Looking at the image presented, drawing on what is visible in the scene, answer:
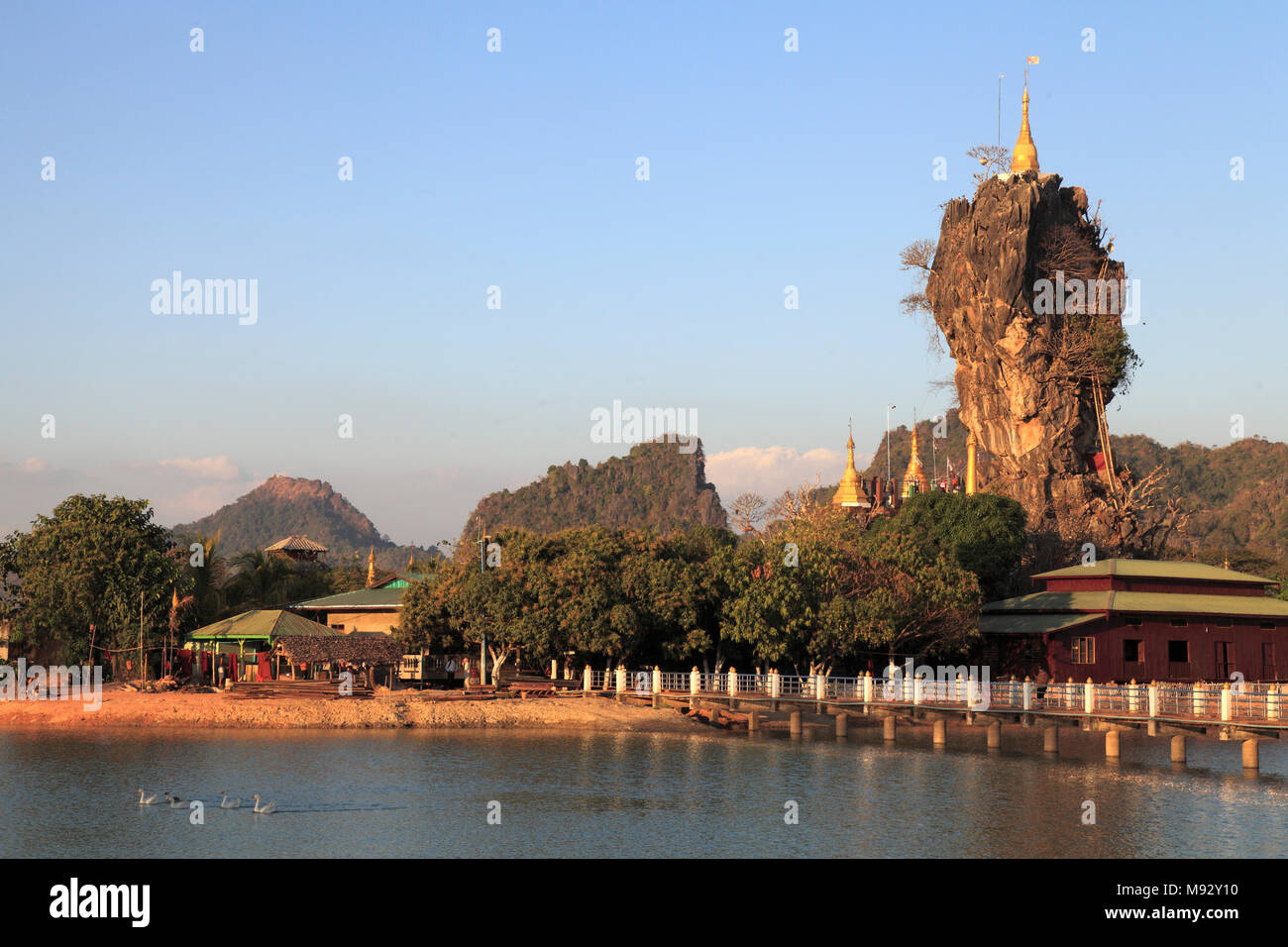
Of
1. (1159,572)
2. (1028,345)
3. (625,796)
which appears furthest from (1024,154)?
(625,796)

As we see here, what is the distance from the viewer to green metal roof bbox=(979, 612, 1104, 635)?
6272 cm

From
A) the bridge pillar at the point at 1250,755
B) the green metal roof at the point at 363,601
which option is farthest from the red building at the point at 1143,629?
the green metal roof at the point at 363,601

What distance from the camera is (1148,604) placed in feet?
209

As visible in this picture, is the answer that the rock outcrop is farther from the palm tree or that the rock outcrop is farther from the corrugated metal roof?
the palm tree

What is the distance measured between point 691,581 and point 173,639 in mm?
26406

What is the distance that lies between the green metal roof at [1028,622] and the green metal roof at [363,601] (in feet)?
99.0

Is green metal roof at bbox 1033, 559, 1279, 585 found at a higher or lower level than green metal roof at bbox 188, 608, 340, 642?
higher

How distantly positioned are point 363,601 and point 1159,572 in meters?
41.9

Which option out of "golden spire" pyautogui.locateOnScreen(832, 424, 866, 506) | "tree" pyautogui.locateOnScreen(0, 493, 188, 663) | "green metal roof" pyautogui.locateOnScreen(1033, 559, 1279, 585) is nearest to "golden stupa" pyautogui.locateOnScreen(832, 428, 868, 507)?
"golden spire" pyautogui.locateOnScreen(832, 424, 866, 506)

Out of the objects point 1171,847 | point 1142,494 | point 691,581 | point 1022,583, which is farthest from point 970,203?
point 1171,847

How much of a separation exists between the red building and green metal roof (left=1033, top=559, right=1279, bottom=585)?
0.17 ft

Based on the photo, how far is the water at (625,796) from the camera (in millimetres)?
31906
